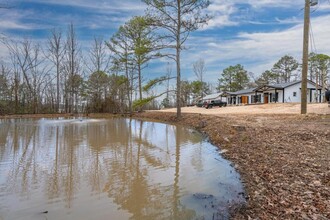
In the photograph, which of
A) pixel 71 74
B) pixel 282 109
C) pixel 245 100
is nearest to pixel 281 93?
pixel 245 100

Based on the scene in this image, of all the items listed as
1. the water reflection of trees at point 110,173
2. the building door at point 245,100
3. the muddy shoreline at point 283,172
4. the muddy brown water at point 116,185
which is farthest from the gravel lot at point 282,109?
the building door at point 245,100

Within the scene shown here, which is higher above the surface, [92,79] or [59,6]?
[59,6]

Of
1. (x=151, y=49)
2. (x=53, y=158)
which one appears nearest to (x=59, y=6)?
(x=151, y=49)

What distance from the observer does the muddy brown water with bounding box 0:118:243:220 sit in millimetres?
3811

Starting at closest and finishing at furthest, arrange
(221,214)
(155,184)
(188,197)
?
1. (221,214)
2. (188,197)
3. (155,184)

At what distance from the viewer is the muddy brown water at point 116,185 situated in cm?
381

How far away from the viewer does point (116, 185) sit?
196 inches

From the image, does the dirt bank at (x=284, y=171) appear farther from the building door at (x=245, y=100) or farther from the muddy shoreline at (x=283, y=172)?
the building door at (x=245, y=100)

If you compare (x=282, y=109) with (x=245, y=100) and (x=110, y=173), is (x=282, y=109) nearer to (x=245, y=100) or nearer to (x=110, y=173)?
(x=110, y=173)

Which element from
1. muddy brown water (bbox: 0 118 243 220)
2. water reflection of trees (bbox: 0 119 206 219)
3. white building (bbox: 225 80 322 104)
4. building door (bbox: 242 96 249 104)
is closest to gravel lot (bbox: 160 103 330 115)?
white building (bbox: 225 80 322 104)

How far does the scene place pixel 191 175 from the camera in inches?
222

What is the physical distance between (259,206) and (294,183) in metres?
1.07

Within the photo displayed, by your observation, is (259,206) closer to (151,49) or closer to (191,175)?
(191,175)

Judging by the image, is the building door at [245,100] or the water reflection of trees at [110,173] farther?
the building door at [245,100]
